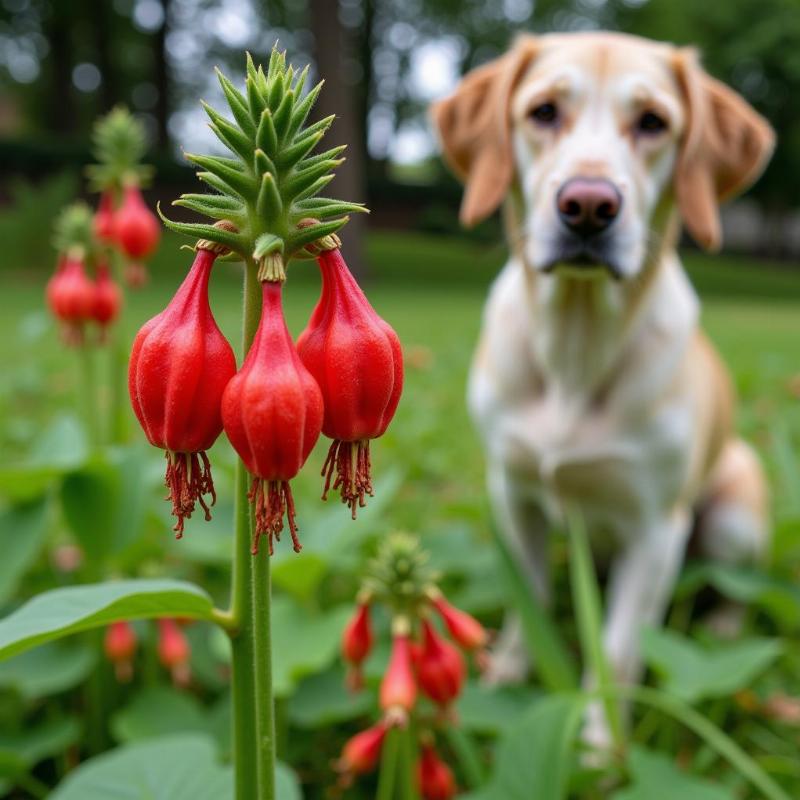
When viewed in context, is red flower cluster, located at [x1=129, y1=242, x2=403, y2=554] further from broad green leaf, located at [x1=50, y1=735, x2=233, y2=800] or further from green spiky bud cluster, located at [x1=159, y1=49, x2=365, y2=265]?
broad green leaf, located at [x1=50, y1=735, x2=233, y2=800]

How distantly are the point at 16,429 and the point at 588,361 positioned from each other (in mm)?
2723

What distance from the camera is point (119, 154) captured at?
1.86 metres

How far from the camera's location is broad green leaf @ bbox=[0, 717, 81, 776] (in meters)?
1.42

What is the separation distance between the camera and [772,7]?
786 inches

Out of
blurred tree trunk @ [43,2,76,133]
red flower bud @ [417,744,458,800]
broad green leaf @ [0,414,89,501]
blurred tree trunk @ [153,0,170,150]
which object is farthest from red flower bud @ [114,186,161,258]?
blurred tree trunk @ [43,2,76,133]

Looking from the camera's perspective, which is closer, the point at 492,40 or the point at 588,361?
the point at 588,361

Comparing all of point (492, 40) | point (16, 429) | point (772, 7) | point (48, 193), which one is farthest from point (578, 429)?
point (772, 7)

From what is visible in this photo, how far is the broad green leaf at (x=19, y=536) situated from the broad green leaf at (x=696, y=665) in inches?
44.8

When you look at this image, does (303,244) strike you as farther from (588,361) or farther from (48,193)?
(48,193)

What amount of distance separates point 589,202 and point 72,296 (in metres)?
1.06

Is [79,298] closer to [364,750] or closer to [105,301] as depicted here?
[105,301]

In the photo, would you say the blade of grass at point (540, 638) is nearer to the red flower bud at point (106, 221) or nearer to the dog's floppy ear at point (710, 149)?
the dog's floppy ear at point (710, 149)

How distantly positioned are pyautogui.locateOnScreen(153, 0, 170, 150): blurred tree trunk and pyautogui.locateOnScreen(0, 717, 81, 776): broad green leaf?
18421mm

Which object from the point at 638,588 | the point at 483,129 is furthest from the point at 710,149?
the point at 638,588
